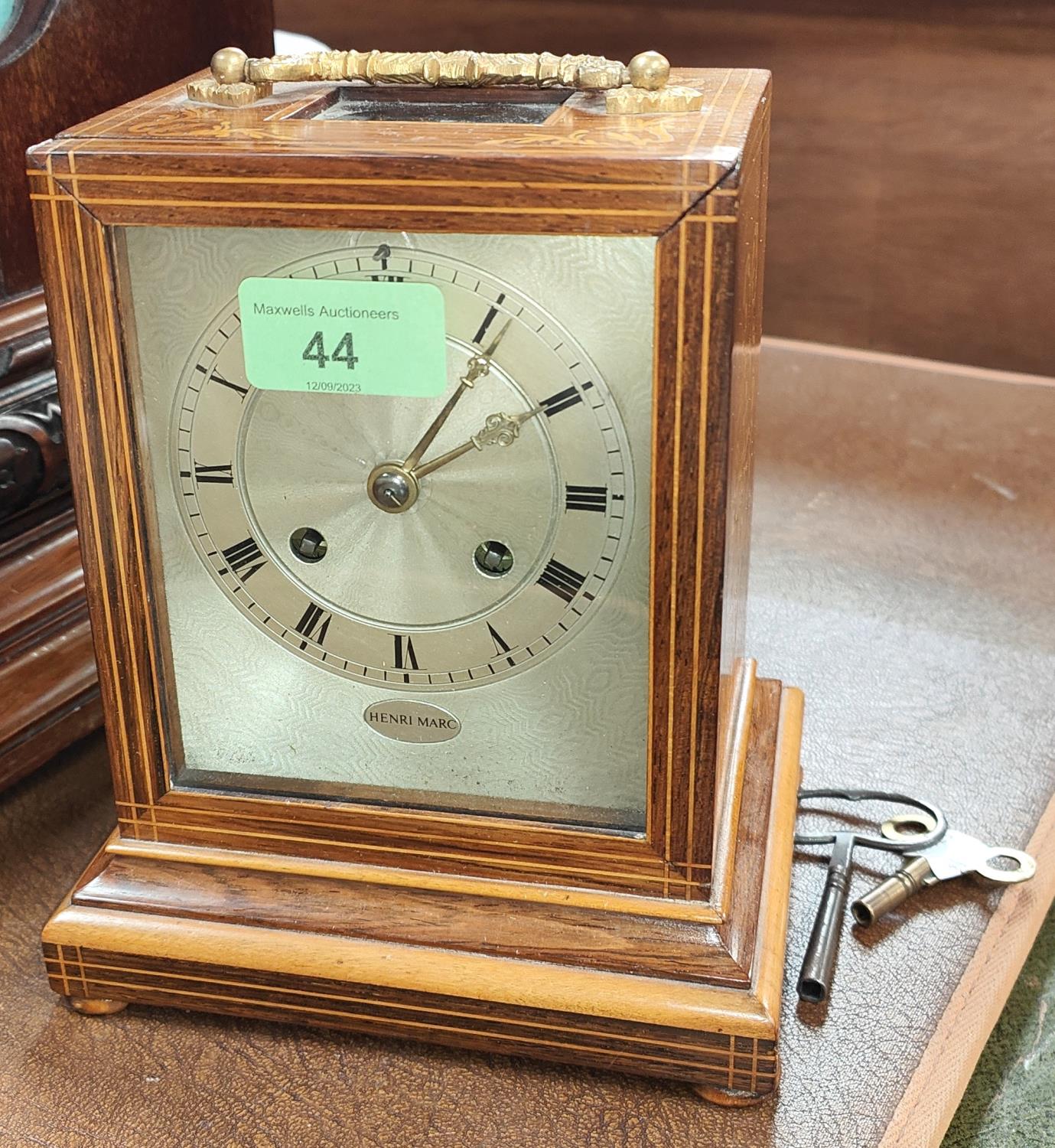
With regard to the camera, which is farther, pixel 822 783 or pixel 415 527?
pixel 822 783

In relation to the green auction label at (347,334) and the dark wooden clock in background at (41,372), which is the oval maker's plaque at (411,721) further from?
the dark wooden clock in background at (41,372)

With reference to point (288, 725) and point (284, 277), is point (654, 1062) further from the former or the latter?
point (284, 277)

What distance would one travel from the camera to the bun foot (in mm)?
851

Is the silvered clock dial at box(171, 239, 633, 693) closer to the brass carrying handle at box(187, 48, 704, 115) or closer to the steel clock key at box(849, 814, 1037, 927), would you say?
the brass carrying handle at box(187, 48, 704, 115)

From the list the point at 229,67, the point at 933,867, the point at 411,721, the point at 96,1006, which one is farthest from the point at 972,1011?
the point at 229,67

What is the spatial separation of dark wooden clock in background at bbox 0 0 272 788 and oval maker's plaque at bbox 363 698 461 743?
323mm

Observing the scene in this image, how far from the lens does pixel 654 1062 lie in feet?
2.58

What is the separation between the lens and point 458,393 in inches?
28.7

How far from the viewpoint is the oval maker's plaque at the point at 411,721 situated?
2.66 feet

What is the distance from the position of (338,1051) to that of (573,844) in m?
0.18

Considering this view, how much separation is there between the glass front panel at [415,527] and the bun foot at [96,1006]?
132 mm

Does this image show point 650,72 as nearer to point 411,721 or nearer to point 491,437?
point 491,437

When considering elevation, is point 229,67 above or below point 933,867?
above

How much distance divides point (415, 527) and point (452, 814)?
0.16 metres
